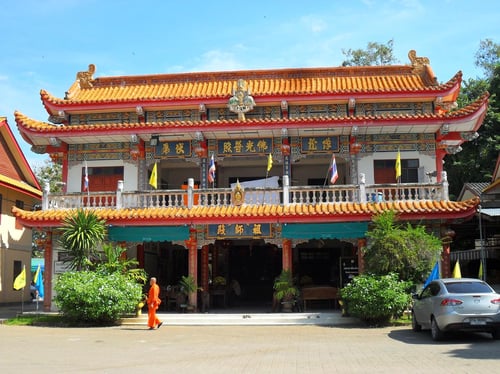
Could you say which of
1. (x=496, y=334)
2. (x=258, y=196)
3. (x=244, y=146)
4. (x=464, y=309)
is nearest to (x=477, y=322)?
(x=464, y=309)

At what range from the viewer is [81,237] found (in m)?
18.0

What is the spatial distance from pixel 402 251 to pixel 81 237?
990cm

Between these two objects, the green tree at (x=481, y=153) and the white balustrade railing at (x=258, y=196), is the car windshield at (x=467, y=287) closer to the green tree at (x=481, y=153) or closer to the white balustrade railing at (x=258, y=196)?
the white balustrade railing at (x=258, y=196)

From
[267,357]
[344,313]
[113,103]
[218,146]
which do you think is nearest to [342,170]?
[218,146]

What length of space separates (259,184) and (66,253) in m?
7.34

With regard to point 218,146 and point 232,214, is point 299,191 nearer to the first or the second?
point 232,214

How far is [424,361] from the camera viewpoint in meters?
9.88

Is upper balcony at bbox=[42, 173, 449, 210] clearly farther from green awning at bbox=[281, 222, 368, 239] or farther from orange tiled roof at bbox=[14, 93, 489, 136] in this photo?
orange tiled roof at bbox=[14, 93, 489, 136]

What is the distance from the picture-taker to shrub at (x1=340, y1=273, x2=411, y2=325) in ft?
52.3

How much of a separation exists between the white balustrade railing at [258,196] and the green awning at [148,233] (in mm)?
788

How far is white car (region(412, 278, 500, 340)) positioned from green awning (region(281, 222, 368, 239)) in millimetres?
5587

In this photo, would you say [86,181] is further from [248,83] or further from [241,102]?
[248,83]

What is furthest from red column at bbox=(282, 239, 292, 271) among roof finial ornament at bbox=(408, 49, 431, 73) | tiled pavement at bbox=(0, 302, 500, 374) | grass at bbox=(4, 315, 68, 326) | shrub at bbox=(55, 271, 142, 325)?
roof finial ornament at bbox=(408, 49, 431, 73)

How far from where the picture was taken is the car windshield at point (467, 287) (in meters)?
12.8
